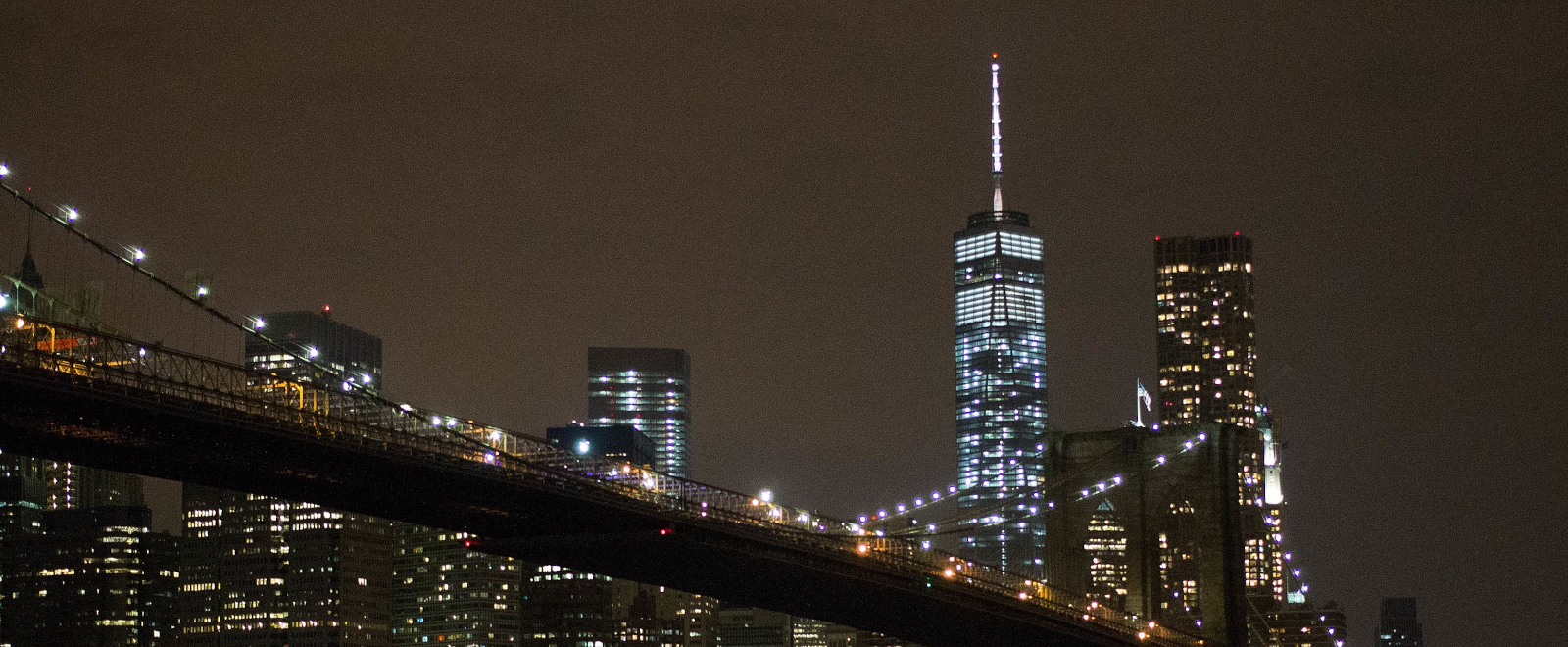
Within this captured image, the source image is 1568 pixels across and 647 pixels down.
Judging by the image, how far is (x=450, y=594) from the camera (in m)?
162

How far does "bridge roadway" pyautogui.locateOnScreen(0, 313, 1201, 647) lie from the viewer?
57969 millimetres

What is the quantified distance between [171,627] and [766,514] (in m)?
87.1

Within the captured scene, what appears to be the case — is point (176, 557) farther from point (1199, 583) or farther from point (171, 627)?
point (1199, 583)

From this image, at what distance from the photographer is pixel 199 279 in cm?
6669

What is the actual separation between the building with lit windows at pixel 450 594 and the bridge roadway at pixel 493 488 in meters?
77.1

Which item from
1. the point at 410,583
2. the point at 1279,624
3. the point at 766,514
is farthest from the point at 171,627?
the point at 766,514

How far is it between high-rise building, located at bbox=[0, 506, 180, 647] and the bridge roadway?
7825cm

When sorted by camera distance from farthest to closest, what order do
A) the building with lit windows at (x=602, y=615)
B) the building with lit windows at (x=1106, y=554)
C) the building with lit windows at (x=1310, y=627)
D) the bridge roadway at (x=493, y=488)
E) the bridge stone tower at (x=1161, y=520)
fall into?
the building with lit windows at (x=602, y=615) < the building with lit windows at (x=1310, y=627) < the building with lit windows at (x=1106, y=554) < the bridge stone tower at (x=1161, y=520) < the bridge roadway at (x=493, y=488)

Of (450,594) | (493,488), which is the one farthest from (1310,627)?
(493,488)

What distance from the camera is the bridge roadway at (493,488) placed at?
58.0 meters

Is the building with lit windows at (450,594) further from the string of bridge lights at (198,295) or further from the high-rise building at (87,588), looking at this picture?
the string of bridge lights at (198,295)

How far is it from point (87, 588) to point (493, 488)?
299ft

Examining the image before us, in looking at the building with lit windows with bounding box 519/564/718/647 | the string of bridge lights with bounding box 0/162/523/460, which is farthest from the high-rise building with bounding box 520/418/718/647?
the string of bridge lights with bounding box 0/162/523/460

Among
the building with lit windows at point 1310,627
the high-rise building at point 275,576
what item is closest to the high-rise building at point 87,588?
the high-rise building at point 275,576
